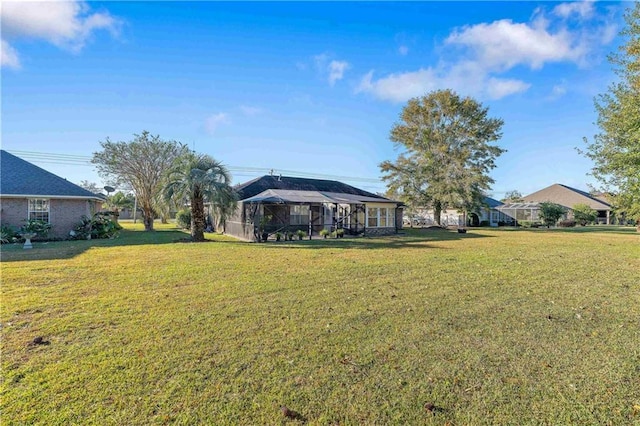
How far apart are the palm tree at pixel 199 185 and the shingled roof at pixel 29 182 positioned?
5899 mm

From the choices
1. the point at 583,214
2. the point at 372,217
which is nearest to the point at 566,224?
the point at 583,214

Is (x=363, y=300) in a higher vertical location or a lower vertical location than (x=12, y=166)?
lower

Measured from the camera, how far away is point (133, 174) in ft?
94.0

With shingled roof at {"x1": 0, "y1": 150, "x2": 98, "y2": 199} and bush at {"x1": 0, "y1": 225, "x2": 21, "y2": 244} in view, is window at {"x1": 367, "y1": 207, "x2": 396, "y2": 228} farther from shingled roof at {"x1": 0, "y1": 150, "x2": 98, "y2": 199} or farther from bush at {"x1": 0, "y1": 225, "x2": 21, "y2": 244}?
bush at {"x1": 0, "y1": 225, "x2": 21, "y2": 244}

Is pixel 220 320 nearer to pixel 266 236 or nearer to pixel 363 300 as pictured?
pixel 363 300

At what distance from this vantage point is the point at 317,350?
12.0 feet

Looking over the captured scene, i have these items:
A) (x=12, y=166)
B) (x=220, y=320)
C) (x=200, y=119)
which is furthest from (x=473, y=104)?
(x=12, y=166)

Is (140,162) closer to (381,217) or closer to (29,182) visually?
(29,182)

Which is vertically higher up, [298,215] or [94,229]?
[298,215]

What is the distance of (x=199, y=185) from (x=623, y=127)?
20.8m

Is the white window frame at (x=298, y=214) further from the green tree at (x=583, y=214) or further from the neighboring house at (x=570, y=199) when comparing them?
the neighboring house at (x=570, y=199)

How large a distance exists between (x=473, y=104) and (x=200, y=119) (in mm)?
26670

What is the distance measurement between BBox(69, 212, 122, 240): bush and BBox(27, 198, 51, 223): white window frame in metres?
1.47

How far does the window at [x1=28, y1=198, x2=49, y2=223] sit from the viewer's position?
16.1 metres
